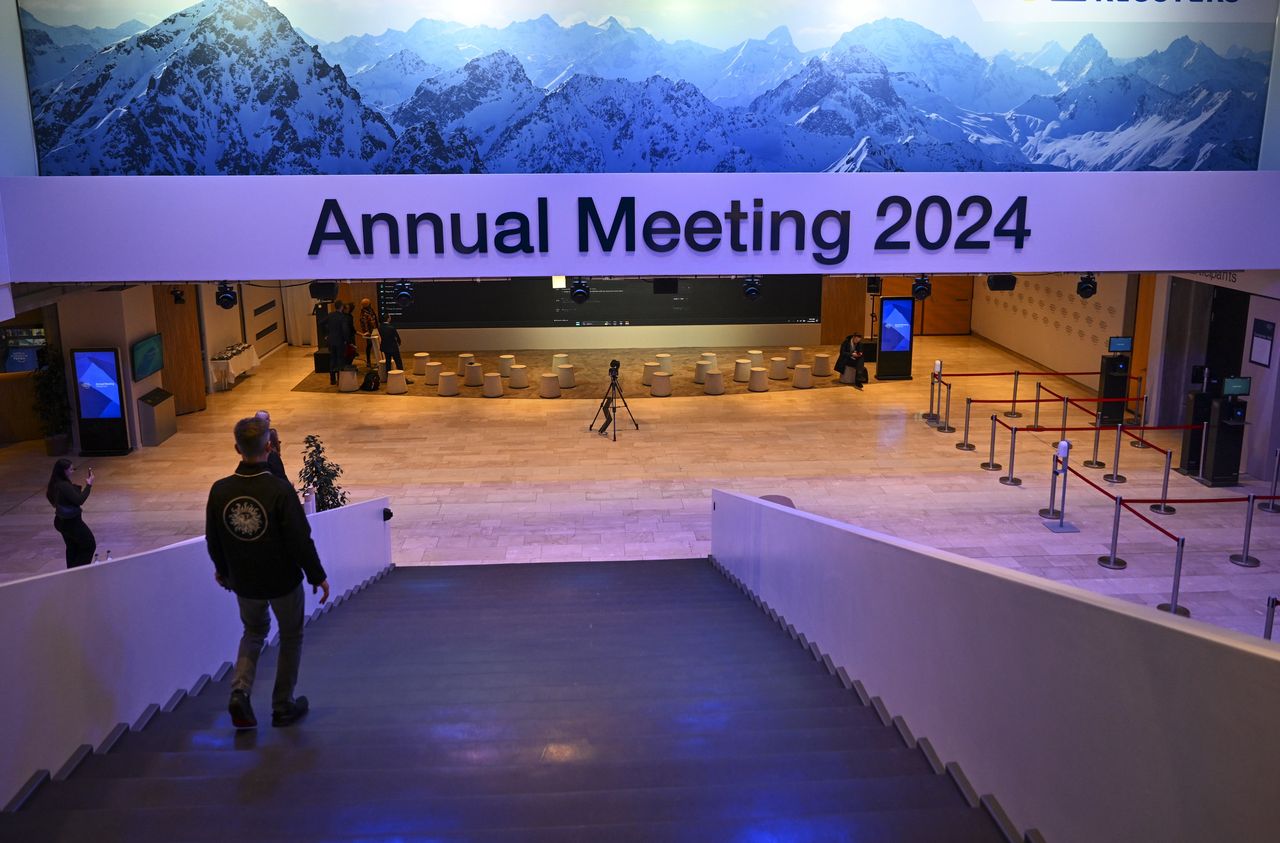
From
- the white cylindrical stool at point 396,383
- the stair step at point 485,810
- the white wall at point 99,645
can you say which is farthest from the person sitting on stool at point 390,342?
the stair step at point 485,810

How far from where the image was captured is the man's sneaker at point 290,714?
4.54 m

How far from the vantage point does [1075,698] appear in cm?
302

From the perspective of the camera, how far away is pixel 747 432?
16156 mm

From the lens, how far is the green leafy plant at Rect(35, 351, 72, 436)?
14.6 metres

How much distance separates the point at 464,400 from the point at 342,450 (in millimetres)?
3698

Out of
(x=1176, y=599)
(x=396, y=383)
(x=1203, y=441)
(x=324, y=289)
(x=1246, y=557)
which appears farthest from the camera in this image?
(x=396, y=383)

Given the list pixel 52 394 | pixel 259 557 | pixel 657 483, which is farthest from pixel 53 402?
pixel 259 557

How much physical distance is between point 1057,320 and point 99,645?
18.6 m

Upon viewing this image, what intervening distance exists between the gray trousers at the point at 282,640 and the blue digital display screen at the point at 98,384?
1139cm

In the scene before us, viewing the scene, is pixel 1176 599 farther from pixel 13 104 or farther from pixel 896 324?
pixel 13 104

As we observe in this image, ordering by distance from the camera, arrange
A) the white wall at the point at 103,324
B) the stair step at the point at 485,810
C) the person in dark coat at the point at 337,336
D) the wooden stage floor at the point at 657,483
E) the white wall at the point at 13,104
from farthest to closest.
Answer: the person in dark coat at the point at 337,336
the white wall at the point at 103,324
the wooden stage floor at the point at 657,483
the white wall at the point at 13,104
the stair step at the point at 485,810

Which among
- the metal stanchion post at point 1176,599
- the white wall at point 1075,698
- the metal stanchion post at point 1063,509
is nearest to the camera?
the white wall at point 1075,698

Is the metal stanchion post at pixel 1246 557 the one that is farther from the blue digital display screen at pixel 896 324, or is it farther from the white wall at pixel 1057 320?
the blue digital display screen at pixel 896 324

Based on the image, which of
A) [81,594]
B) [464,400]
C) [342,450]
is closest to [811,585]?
[81,594]
